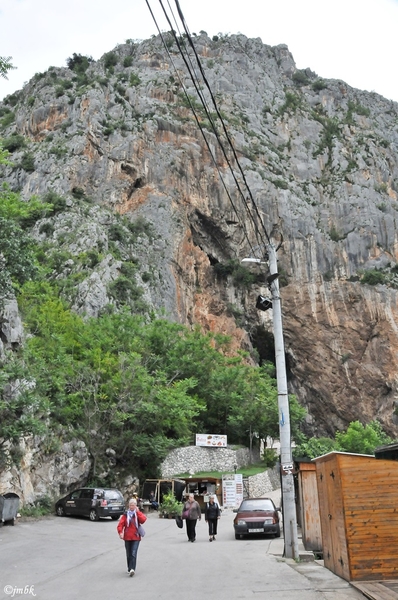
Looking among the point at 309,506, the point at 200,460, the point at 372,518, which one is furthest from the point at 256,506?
the point at 200,460

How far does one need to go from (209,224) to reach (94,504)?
40.2 meters

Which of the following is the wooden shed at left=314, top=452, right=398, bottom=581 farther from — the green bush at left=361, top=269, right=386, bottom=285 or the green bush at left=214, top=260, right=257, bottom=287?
the green bush at left=361, top=269, right=386, bottom=285

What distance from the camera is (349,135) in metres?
73.4

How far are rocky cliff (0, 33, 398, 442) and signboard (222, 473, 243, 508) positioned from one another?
59.1 ft

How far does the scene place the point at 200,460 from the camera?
32312 mm

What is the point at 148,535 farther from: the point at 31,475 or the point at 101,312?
the point at 101,312

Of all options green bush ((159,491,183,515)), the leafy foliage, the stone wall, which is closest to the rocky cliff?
the leafy foliage

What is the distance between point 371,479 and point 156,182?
49.5 metres

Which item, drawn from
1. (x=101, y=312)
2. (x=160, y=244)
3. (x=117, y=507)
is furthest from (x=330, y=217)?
(x=117, y=507)

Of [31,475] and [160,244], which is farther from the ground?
[160,244]

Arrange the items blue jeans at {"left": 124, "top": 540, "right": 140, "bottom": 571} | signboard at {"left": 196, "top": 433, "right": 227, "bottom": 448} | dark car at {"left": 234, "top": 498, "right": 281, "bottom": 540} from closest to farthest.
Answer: blue jeans at {"left": 124, "top": 540, "right": 140, "bottom": 571}
dark car at {"left": 234, "top": 498, "right": 281, "bottom": 540}
signboard at {"left": 196, "top": 433, "right": 227, "bottom": 448}

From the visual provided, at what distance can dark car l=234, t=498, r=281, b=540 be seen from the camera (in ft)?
48.5

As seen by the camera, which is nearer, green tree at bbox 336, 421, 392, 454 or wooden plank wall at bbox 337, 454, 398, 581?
wooden plank wall at bbox 337, 454, 398, 581

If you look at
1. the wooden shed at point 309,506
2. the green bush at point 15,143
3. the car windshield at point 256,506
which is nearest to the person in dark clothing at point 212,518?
the car windshield at point 256,506
